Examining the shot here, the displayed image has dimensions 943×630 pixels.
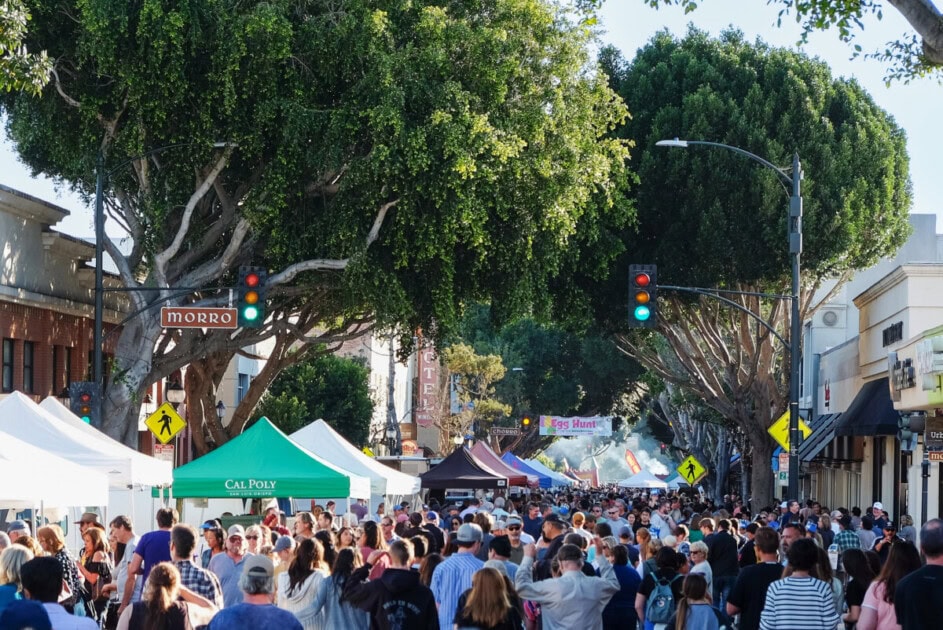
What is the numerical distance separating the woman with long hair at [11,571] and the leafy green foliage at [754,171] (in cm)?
3234

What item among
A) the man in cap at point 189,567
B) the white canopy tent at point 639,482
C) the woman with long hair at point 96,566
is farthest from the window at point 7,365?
the white canopy tent at point 639,482

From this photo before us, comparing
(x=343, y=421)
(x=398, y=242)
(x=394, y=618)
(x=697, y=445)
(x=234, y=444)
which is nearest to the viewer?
(x=394, y=618)

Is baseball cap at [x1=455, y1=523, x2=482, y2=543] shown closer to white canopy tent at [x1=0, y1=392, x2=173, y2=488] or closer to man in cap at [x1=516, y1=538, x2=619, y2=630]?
man in cap at [x1=516, y1=538, x2=619, y2=630]

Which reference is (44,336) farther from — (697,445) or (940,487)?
(697,445)

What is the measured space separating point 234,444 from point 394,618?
1172 cm

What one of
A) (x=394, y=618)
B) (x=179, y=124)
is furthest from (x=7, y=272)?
(x=394, y=618)

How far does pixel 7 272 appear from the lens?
3438 centimetres

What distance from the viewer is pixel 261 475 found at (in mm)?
22078

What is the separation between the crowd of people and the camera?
9656mm

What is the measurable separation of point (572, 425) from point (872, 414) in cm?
3743

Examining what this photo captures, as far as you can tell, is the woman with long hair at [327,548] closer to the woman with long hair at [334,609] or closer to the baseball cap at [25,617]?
the woman with long hair at [334,609]

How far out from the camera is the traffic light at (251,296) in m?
26.0

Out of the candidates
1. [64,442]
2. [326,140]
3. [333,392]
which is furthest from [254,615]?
[333,392]

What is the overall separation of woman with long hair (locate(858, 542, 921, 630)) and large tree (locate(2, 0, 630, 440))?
66.1 feet
